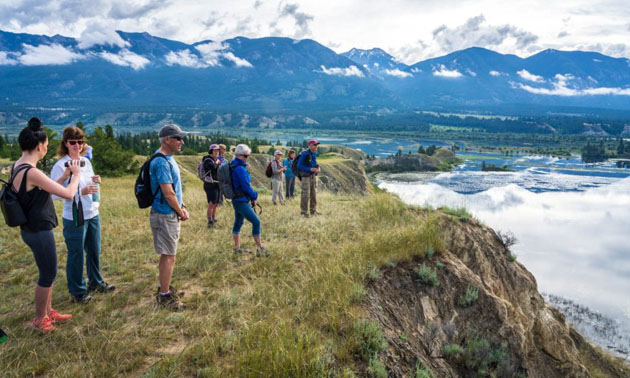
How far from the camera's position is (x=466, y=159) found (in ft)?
442

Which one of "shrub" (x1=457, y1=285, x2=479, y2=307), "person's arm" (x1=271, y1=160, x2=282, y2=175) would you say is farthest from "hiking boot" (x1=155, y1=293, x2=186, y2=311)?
"person's arm" (x1=271, y1=160, x2=282, y2=175)

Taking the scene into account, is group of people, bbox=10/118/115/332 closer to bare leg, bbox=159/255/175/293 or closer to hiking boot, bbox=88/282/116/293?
hiking boot, bbox=88/282/116/293

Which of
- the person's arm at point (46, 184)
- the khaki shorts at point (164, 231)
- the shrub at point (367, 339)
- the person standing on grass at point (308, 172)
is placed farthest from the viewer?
the person standing on grass at point (308, 172)

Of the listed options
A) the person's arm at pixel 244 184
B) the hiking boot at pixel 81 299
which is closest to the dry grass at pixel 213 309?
the hiking boot at pixel 81 299

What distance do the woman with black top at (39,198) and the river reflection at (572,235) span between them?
15.4m

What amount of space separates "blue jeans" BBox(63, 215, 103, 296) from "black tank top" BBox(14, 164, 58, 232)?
84cm

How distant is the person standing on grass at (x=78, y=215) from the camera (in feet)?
15.7

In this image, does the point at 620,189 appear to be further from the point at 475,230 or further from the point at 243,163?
the point at 243,163

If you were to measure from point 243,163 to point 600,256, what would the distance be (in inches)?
1915

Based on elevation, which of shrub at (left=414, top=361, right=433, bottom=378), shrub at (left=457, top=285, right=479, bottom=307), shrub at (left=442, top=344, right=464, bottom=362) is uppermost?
shrub at (left=414, top=361, right=433, bottom=378)

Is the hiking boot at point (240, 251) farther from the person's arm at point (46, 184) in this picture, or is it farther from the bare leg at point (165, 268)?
the person's arm at point (46, 184)

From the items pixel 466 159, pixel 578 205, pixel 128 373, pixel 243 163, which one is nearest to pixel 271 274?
pixel 243 163

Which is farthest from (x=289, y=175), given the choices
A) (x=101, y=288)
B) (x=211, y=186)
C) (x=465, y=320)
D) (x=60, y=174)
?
(x=60, y=174)

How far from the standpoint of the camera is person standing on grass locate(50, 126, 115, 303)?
4.78 metres
